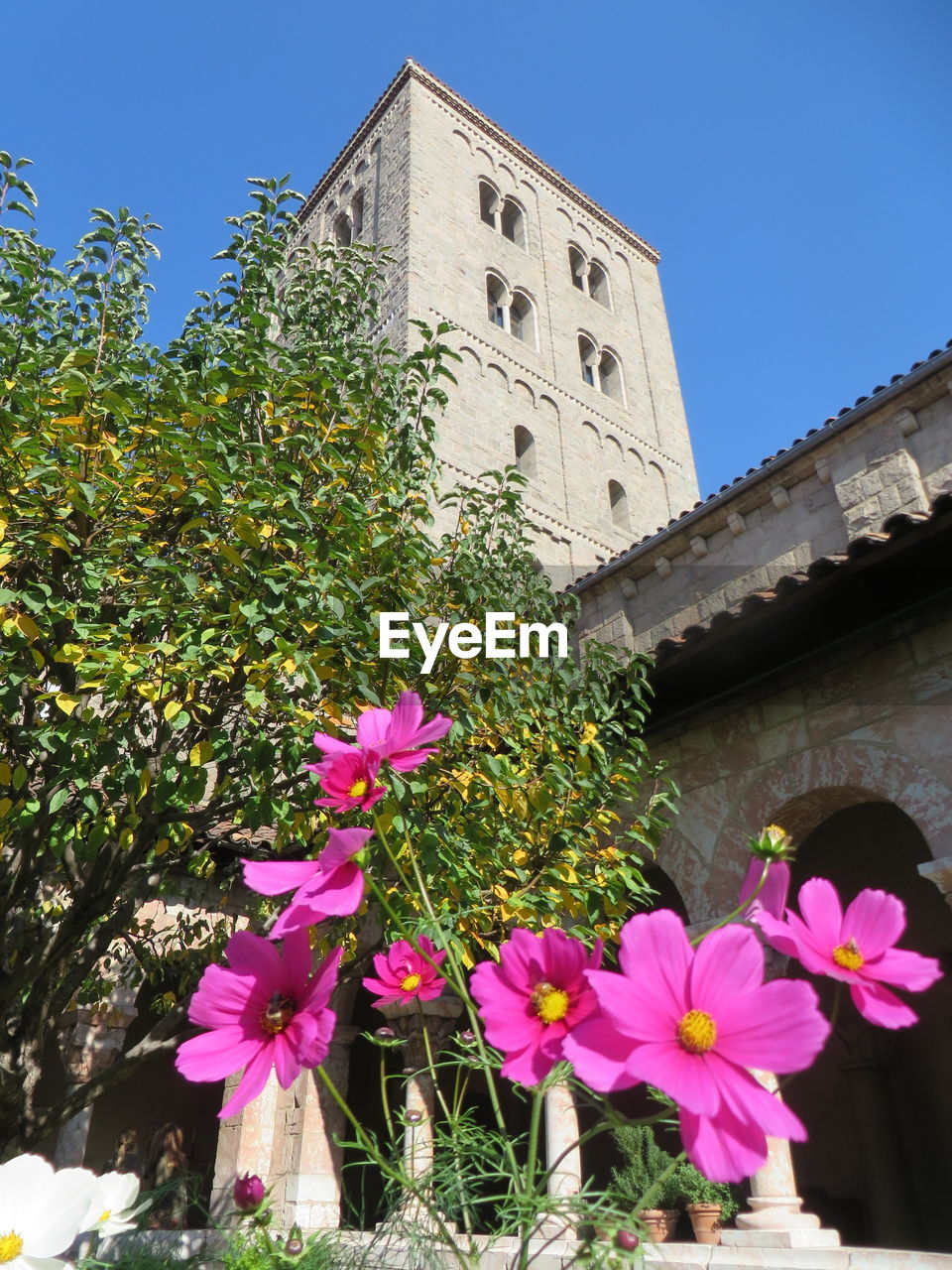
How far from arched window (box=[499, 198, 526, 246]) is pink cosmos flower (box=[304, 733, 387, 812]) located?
82.7 ft

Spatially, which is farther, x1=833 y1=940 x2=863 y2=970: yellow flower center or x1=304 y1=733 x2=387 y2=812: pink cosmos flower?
x1=304 y1=733 x2=387 y2=812: pink cosmos flower

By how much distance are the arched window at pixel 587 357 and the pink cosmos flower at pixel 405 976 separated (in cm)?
2363

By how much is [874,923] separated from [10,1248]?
105 centimetres

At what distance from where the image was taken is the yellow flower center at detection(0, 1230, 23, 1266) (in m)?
1.05

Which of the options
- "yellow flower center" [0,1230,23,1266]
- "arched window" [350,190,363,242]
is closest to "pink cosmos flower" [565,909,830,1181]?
"yellow flower center" [0,1230,23,1266]

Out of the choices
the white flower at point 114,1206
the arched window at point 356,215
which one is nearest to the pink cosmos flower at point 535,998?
the white flower at point 114,1206

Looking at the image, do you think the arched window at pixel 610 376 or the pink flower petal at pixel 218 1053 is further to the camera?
the arched window at pixel 610 376

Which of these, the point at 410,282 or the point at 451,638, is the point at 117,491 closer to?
the point at 451,638

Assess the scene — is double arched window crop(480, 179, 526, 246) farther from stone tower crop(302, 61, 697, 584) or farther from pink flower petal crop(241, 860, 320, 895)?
pink flower petal crop(241, 860, 320, 895)

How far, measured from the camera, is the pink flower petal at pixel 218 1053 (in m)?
1.06

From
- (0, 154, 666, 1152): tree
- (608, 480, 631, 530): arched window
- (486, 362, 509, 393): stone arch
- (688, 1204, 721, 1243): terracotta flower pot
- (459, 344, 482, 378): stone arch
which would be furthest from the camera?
(608, 480, 631, 530): arched window

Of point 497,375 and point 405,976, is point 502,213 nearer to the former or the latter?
point 497,375

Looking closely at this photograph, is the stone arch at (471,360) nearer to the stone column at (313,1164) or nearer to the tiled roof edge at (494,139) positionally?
the tiled roof edge at (494,139)

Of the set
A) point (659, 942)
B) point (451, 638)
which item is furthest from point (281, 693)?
point (659, 942)
